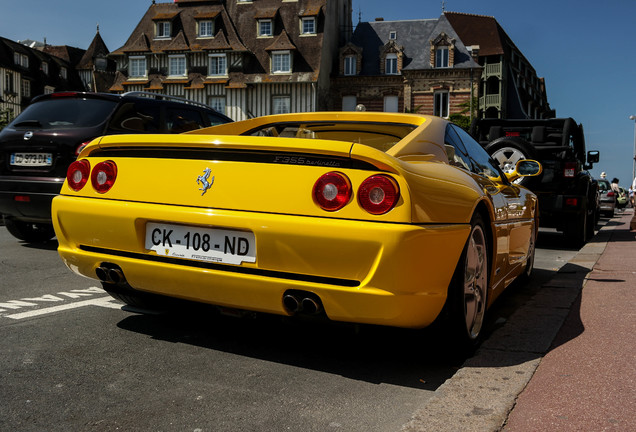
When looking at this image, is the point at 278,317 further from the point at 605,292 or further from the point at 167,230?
the point at 605,292

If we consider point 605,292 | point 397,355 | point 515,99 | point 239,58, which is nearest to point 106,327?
point 397,355

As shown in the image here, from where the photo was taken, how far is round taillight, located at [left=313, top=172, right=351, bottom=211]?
284cm

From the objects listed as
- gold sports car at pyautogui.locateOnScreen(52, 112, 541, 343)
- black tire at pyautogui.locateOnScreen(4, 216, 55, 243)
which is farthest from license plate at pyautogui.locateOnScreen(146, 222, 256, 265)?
black tire at pyautogui.locateOnScreen(4, 216, 55, 243)

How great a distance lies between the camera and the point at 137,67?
42.6m

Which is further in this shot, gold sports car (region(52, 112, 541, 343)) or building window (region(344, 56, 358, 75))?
building window (region(344, 56, 358, 75))

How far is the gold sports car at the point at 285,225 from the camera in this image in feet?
9.18

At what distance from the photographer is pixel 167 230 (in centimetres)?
314

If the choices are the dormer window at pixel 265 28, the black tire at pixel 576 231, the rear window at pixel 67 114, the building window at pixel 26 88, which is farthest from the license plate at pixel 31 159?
the building window at pixel 26 88

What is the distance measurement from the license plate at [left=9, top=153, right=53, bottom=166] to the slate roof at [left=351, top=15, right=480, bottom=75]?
119 feet

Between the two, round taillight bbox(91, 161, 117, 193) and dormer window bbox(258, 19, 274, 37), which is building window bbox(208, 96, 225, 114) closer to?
dormer window bbox(258, 19, 274, 37)

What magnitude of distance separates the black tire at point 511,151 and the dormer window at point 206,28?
117 feet

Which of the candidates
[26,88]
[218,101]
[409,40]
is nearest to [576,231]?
[218,101]

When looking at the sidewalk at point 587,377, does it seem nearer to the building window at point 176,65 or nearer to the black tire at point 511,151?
the black tire at point 511,151

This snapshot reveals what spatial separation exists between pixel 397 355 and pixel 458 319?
1.53ft
